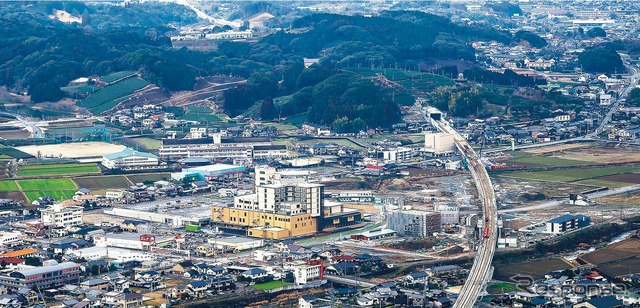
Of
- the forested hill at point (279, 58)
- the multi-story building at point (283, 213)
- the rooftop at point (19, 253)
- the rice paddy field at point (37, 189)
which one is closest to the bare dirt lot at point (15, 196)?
the rice paddy field at point (37, 189)

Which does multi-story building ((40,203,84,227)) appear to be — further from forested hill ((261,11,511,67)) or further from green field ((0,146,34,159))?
forested hill ((261,11,511,67))

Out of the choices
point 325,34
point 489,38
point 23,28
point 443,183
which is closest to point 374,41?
point 325,34

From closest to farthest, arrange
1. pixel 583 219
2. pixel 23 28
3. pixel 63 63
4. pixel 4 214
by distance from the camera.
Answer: pixel 583 219 → pixel 4 214 → pixel 63 63 → pixel 23 28

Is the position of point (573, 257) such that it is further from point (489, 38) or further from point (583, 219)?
point (489, 38)

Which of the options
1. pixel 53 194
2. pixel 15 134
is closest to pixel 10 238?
pixel 53 194

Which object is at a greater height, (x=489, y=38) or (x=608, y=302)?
(x=489, y=38)

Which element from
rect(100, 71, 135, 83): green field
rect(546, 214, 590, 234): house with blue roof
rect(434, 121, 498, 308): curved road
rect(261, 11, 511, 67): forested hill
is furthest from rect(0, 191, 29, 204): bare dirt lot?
rect(261, 11, 511, 67): forested hill

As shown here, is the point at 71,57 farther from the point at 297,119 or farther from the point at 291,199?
the point at 291,199
